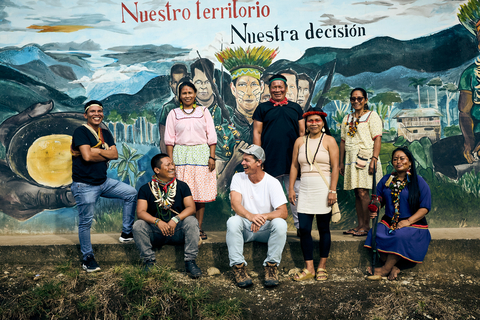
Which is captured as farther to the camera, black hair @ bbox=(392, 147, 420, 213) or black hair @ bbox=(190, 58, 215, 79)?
black hair @ bbox=(190, 58, 215, 79)

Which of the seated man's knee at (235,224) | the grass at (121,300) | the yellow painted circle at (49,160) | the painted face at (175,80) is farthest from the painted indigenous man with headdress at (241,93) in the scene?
the yellow painted circle at (49,160)

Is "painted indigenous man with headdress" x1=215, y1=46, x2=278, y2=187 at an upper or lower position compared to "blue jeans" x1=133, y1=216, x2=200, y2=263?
upper

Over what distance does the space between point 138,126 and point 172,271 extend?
7.65ft

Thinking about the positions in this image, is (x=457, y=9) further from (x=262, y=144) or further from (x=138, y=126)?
(x=138, y=126)

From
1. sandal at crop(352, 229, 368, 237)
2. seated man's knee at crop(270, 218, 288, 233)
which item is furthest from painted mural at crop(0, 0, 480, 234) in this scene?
seated man's knee at crop(270, 218, 288, 233)

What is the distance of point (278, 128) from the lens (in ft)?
14.8

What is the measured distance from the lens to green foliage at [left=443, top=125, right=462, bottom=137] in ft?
17.8

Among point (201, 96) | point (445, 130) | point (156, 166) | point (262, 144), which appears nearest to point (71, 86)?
point (201, 96)

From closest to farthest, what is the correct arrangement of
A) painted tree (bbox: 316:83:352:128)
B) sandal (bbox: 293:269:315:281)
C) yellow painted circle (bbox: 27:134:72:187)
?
sandal (bbox: 293:269:315:281) → painted tree (bbox: 316:83:352:128) → yellow painted circle (bbox: 27:134:72:187)

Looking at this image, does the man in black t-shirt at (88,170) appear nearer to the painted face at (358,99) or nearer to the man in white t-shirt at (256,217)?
the man in white t-shirt at (256,217)

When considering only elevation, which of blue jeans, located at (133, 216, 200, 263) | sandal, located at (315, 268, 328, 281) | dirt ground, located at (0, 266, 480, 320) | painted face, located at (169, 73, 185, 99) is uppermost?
painted face, located at (169, 73, 185, 99)

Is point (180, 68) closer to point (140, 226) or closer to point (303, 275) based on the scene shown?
point (140, 226)

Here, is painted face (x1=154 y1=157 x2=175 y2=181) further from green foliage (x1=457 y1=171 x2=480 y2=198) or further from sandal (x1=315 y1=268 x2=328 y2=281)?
green foliage (x1=457 y1=171 x2=480 y2=198)

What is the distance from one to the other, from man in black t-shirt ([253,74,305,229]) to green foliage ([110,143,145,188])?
206 cm
